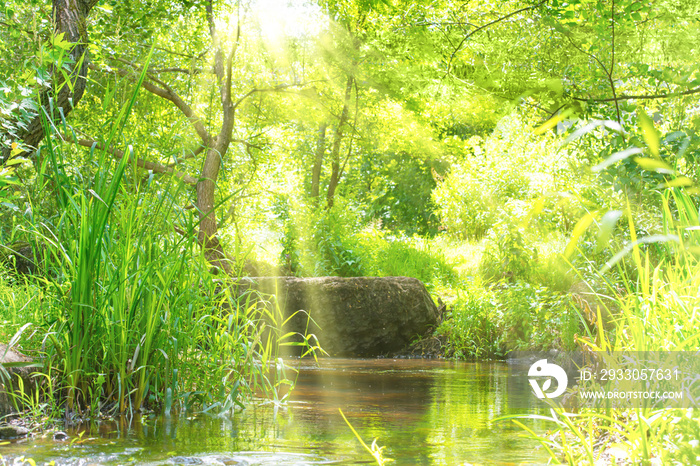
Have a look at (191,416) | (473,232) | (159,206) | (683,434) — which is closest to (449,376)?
(191,416)

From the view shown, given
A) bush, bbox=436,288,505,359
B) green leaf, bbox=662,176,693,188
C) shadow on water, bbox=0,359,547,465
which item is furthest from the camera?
bush, bbox=436,288,505,359

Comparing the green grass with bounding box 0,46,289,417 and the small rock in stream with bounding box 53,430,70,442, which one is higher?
the green grass with bounding box 0,46,289,417

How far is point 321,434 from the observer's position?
8.48 ft

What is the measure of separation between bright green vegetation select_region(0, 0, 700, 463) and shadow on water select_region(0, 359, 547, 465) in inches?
9.4

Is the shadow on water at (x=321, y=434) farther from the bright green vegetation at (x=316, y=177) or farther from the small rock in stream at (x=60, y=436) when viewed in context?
the bright green vegetation at (x=316, y=177)

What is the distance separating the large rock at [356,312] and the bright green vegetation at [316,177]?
2.06 feet

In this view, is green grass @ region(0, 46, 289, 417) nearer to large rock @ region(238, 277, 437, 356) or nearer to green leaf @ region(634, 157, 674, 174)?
green leaf @ region(634, 157, 674, 174)

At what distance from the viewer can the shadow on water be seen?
7.06 feet

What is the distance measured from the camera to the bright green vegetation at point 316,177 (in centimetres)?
→ 266

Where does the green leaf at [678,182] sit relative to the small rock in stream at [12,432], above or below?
above

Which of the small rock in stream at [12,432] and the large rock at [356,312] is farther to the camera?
the large rock at [356,312]

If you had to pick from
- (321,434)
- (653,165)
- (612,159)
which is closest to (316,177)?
(321,434)

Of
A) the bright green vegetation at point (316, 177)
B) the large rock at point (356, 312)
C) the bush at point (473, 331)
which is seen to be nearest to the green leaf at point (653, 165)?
the bright green vegetation at point (316, 177)

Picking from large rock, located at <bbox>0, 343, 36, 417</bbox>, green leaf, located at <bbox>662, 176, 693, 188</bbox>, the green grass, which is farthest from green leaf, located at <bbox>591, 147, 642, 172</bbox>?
large rock, located at <bbox>0, 343, 36, 417</bbox>
